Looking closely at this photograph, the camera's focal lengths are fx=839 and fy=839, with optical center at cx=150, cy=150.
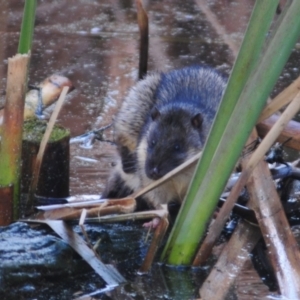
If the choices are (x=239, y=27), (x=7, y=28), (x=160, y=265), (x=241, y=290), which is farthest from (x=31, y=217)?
(x=239, y=27)

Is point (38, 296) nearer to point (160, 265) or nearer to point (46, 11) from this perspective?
point (160, 265)

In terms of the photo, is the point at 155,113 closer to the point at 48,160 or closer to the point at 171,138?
the point at 171,138

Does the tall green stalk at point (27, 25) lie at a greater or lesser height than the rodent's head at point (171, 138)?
greater

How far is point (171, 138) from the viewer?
3893 mm

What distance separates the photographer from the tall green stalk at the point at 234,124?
2848 millimetres

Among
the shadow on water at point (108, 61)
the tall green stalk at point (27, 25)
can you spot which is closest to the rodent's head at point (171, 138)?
the shadow on water at point (108, 61)

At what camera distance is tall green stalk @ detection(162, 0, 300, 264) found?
2.85 metres

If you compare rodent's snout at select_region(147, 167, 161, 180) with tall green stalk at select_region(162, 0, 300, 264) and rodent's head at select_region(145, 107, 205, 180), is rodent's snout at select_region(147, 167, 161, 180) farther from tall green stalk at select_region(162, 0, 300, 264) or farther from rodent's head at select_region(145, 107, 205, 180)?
tall green stalk at select_region(162, 0, 300, 264)

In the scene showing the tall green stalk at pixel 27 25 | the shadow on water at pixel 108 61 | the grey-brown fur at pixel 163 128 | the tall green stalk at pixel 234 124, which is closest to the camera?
the tall green stalk at pixel 234 124

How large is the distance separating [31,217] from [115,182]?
2.40ft

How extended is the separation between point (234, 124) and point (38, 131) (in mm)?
1331

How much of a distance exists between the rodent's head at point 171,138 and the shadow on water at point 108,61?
12.8 inches

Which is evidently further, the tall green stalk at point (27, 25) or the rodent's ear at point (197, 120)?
the rodent's ear at point (197, 120)

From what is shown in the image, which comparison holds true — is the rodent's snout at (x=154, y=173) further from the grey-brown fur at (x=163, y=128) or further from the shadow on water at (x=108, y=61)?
the shadow on water at (x=108, y=61)
